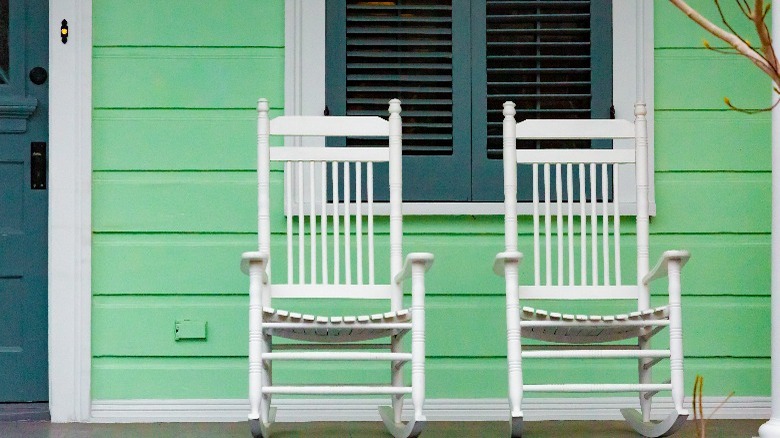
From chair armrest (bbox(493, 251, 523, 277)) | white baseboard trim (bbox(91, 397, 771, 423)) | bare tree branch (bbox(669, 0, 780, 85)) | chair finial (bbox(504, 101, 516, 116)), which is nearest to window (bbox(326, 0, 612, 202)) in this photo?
chair finial (bbox(504, 101, 516, 116))

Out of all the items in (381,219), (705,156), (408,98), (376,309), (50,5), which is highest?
(50,5)

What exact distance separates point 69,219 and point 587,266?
171 cm

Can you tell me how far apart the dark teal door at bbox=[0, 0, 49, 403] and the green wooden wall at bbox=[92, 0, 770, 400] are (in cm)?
21

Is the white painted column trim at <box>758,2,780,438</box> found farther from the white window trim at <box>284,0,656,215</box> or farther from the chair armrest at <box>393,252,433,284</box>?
the chair armrest at <box>393,252,433,284</box>

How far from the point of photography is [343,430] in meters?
2.96

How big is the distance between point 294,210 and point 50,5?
1044 mm

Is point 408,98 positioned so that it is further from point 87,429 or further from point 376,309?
point 87,429

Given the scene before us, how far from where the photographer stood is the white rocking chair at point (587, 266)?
101 inches

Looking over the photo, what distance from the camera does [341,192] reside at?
3.23 meters

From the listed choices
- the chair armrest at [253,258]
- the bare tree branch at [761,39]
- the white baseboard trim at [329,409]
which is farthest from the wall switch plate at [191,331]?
the bare tree branch at [761,39]

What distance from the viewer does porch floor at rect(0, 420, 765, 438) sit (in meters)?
2.88

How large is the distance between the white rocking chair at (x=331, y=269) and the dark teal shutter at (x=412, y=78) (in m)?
0.20

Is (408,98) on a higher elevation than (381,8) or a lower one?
lower

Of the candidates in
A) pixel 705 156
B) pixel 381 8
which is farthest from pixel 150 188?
pixel 705 156
